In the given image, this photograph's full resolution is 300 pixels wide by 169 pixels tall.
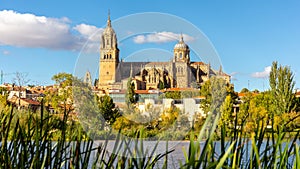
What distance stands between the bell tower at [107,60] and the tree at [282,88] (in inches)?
1151

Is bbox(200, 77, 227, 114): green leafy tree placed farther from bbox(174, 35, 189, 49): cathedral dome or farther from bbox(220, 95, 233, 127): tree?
bbox(174, 35, 189, 49): cathedral dome

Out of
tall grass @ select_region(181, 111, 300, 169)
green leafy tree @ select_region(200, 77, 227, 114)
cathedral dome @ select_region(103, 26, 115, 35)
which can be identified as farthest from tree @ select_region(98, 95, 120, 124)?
tall grass @ select_region(181, 111, 300, 169)

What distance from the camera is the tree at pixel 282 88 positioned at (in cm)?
3272

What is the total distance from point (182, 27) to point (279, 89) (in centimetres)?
3040

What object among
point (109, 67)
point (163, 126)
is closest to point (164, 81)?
point (109, 67)

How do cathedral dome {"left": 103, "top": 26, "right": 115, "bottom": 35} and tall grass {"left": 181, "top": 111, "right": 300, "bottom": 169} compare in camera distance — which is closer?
tall grass {"left": 181, "top": 111, "right": 300, "bottom": 169}

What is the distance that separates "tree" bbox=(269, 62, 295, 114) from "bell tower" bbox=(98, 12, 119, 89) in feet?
95.9

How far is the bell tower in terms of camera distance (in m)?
4.28

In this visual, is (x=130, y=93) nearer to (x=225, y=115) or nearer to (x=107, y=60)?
(x=107, y=60)

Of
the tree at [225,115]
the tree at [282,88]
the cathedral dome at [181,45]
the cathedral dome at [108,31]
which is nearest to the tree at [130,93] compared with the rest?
the cathedral dome at [108,31]

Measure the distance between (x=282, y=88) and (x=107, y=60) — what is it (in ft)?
99.2

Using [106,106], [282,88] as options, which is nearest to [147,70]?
[106,106]

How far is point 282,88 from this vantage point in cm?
3306

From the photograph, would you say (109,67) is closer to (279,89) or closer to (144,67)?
(144,67)
